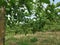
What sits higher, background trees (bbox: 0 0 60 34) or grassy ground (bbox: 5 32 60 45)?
background trees (bbox: 0 0 60 34)

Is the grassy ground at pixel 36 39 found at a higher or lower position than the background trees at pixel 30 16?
lower

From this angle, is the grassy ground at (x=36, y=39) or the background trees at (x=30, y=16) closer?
the background trees at (x=30, y=16)

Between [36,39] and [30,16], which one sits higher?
[30,16]

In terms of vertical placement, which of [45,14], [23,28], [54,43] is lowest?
[54,43]

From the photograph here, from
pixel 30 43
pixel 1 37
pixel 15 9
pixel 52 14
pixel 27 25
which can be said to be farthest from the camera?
pixel 30 43

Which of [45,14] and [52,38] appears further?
[52,38]

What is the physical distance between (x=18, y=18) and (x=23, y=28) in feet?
1.60

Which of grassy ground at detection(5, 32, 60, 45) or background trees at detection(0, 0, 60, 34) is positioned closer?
background trees at detection(0, 0, 60, 34)

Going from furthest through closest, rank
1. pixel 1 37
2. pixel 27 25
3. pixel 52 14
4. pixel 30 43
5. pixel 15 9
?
pixel 30 43, pixel 27 25, pixel 15 9, pixel 52 14, pixel 1 37

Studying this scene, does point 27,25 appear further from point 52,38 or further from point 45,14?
point 52,38

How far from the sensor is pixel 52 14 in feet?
13.9

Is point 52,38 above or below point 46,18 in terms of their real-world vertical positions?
below

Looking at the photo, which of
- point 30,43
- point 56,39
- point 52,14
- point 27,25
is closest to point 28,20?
point 27,25

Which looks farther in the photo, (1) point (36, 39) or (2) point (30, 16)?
(1) point (36, 39)
